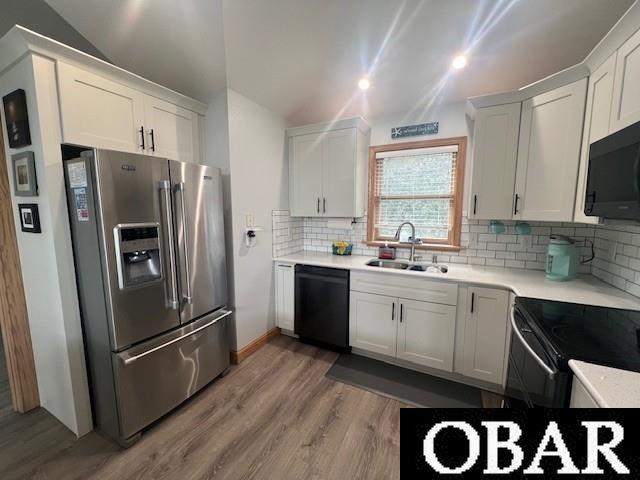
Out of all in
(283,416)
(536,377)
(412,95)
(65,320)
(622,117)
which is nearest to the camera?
(536,377)

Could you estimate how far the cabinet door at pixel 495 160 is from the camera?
6.57ft

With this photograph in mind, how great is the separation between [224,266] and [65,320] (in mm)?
994

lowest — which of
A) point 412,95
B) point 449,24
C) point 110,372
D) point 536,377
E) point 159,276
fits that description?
point 110,372

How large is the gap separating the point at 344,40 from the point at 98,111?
1.87 m

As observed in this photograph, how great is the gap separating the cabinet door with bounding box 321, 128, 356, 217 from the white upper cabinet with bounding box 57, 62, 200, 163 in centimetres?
133

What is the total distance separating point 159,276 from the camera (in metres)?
1.68

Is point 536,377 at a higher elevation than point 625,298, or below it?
below

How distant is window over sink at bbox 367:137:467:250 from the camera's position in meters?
2.58

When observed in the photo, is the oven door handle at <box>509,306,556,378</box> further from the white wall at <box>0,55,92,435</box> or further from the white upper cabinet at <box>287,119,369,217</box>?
the white wall at <box>0,55,92,435</box>

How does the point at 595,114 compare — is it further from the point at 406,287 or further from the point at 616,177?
the point at 406,287

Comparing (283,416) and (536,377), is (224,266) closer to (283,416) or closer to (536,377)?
(283,416)

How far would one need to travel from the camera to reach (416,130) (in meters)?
2.68

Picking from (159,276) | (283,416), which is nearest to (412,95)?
(159,276)

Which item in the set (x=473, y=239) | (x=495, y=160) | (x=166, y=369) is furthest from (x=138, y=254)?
(x=473, y=239)
